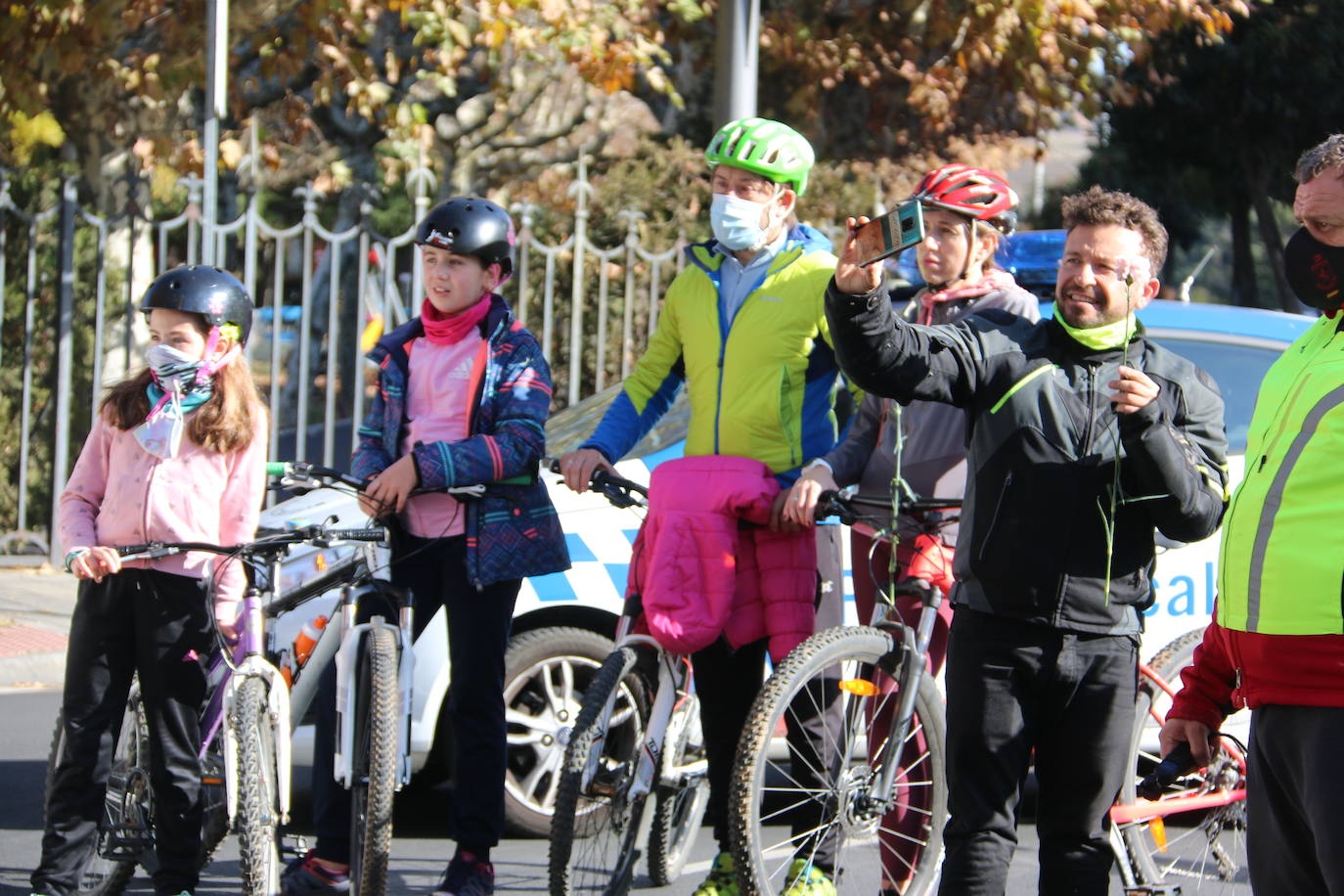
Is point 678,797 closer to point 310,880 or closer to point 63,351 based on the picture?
point 310,880

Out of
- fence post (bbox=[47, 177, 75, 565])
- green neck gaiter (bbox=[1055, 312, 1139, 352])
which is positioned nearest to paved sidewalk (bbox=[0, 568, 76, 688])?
fence post (bbox=[47, 177, 75, 565])

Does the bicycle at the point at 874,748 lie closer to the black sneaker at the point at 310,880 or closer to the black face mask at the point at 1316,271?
the black sneaker at the point at 310,880

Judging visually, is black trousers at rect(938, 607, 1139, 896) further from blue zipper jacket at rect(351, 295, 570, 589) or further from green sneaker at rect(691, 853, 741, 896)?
blue zipper jacket at rect(351, 295, 570, 589)

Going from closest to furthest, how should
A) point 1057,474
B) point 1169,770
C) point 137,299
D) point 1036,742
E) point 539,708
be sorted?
point 1169,770 → point 1057,474 → point 1036,742 → point 539,708 → point 137,299

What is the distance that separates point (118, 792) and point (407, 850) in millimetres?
1208

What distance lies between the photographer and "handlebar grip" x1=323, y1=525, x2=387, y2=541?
430 cm

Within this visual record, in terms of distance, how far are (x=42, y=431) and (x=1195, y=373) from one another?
8.67 m

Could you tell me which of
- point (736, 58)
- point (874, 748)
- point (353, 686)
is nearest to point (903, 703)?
point (874, 748)

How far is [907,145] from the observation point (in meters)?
17.3

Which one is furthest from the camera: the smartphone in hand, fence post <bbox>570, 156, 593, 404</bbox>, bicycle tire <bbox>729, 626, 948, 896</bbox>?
fence post <bbox>570, 156, 593, 404</bbox>

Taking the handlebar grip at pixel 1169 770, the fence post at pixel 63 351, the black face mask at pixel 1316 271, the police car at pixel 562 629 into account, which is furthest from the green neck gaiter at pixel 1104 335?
the fence post at pixel 63 351

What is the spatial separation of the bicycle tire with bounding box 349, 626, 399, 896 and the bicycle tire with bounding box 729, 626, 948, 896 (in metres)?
0.92

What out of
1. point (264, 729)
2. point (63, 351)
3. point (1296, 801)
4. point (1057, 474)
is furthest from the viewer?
point (63, 351)

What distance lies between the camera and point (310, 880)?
442 cm
